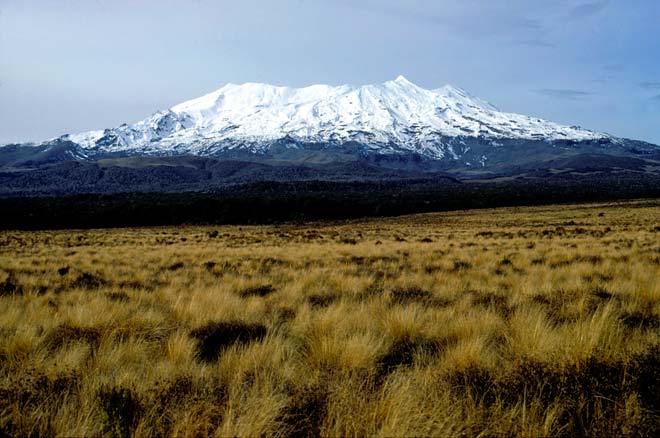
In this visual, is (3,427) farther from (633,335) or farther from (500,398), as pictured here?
(633,335)

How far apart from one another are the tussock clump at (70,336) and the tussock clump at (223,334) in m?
1.02

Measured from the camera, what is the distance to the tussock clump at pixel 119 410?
2.89 metres

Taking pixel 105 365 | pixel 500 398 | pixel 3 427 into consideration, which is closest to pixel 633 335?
pixel 500 398

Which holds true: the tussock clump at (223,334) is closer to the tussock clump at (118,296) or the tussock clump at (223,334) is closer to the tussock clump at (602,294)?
the tussock clump at (118,296)

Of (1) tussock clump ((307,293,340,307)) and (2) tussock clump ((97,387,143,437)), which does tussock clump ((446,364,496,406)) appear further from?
(1) tussock clump ((307,293,340,307))

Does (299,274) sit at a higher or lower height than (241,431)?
lower

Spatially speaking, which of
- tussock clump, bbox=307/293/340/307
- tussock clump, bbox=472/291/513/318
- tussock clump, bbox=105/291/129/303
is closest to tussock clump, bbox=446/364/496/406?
tussock clump, bbox=472/291/513/318

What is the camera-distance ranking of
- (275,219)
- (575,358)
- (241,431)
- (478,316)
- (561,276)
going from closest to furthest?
(241,431)
(575,358)
(478,316)
(561,276)
(275,219)

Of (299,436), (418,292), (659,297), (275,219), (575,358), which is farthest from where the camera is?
(275,219)

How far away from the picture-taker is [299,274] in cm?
1158

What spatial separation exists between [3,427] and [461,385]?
2984 millimetres

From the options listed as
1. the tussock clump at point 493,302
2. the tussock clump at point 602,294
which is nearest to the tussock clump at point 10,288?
the tussock clump at point 493,302

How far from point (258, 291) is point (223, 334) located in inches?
140

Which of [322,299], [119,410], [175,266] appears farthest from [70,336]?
[175,266]
